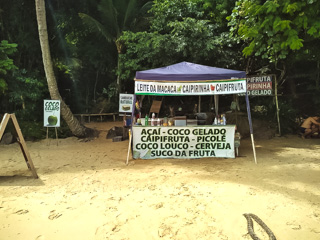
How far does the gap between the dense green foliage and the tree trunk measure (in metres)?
1.04

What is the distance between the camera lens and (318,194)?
3750 mm

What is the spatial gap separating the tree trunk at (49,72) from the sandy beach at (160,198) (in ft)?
9.88

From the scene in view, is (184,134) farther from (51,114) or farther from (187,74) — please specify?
(51,114)

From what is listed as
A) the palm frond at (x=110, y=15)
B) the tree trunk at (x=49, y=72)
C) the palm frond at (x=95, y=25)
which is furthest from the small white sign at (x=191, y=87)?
the palm frond at (x=110, y=15)

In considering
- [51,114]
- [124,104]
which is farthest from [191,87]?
[51,114]

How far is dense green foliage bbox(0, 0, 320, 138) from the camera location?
253 inches

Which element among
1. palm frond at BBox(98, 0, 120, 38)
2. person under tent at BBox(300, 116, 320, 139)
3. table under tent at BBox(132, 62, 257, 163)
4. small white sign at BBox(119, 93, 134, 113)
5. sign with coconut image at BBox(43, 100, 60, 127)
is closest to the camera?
table under tent at BBox(132, 62, 257, 163)

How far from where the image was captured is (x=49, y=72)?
28.5ft

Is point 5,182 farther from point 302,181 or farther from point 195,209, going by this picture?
point 302,181

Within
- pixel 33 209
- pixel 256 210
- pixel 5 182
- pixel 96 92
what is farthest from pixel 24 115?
pixel 256 210

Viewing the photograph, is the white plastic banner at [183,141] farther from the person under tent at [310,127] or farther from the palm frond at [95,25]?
the palm frond at [95,25]

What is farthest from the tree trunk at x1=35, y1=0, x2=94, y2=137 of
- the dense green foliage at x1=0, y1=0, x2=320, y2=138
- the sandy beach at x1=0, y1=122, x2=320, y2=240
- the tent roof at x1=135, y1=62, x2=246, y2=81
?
the tent roof at x1=135, y1=62, x2=246, y2=81

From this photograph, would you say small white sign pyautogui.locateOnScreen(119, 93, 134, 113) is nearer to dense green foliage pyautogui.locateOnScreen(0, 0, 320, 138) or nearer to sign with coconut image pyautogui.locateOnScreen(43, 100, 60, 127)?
dense green foliage pyautogui.locateOnScreen(0, 0, 320, 138)

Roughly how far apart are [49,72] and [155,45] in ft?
13.0
